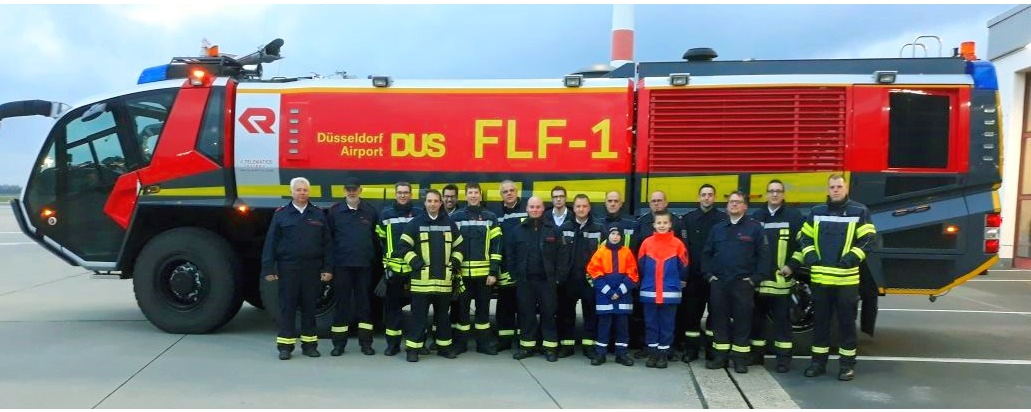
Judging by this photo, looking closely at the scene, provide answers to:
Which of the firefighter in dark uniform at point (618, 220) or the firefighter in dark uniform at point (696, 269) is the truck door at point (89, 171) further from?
the firefighter in dark uniform at point (696, 269)

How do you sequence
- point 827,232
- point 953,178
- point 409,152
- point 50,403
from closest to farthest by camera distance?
point 50,403 < point 827,232 < point 953,178 < point 409,152

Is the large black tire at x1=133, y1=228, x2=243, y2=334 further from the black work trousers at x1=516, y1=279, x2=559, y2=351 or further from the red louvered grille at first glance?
the red louvered grille

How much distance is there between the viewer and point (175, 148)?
22.0ft

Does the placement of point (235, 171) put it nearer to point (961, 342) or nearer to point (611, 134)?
point (611, 134)

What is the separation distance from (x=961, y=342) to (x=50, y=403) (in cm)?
802

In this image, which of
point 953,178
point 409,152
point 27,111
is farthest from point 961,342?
point 27,111

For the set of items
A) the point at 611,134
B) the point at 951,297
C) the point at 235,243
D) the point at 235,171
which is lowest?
the point at 951,297

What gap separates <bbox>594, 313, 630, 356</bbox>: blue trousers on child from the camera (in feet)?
19.6

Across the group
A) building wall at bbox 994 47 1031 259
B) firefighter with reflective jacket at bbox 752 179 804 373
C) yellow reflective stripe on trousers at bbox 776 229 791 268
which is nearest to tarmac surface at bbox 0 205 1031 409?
firefighter with reflective jacket at bbox 752 179 804 373

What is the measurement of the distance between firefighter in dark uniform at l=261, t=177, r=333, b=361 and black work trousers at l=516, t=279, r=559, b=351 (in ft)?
5.53

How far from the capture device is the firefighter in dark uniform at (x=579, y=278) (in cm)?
596

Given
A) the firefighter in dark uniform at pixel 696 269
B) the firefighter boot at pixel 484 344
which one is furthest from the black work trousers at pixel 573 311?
the firefighter in dark uniform at pixel 696 269

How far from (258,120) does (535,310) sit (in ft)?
10.3

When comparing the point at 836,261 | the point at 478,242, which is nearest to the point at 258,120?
the point at 478,242
